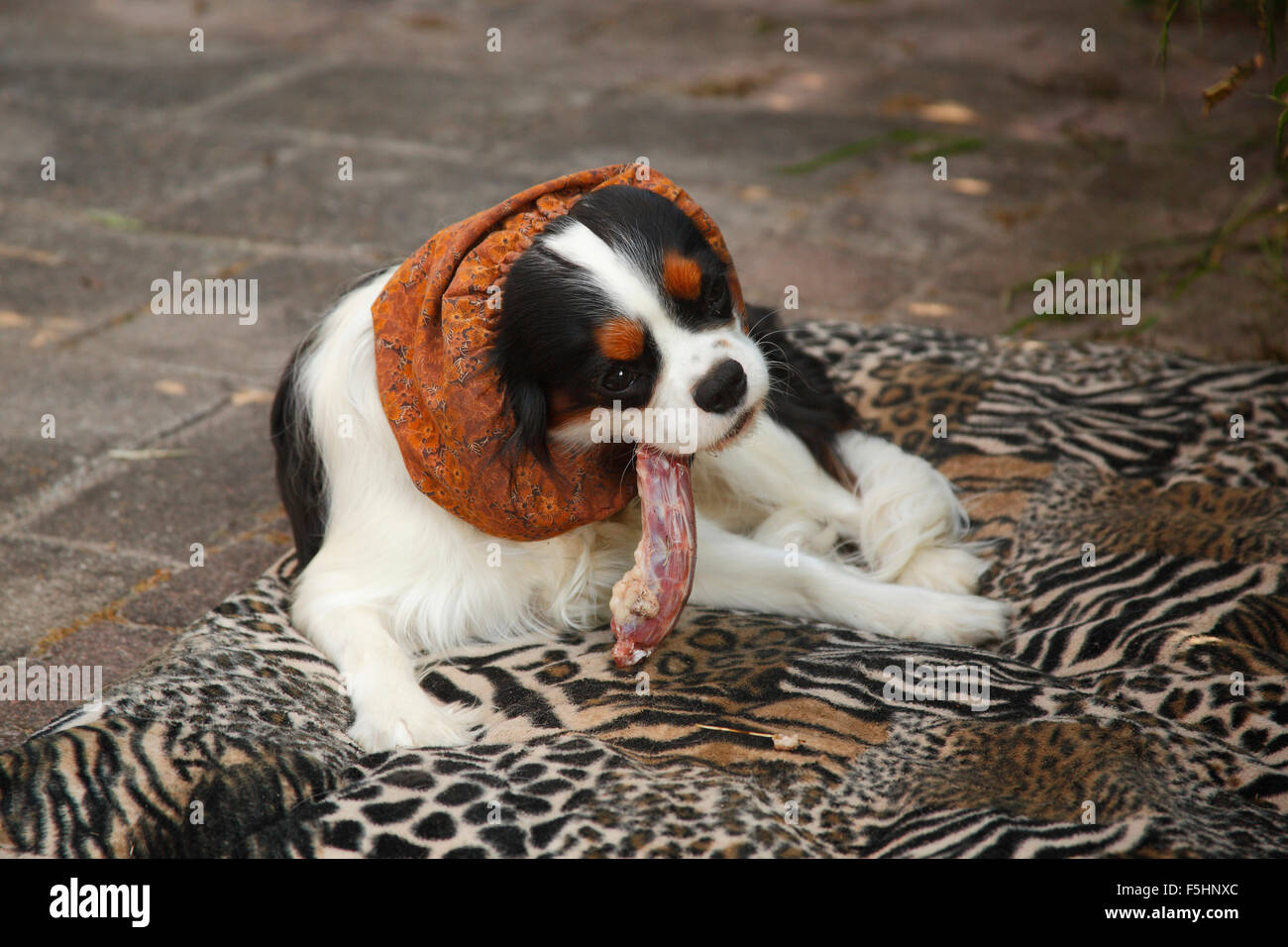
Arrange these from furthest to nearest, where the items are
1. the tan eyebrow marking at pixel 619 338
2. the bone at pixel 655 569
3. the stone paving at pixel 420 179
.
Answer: the stone paving at pixel 420 179 → the bone at pixel 655 569 → the tan eyebrow marking at pixel 619 338

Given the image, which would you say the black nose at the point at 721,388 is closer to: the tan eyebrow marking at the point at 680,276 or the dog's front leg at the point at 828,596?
the tan eyebrow marking at the point at 680,276

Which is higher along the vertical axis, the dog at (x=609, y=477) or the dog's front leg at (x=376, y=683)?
the dog at (x=609, y=477)

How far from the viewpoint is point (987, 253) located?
6.26 m

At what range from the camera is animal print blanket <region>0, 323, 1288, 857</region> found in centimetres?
243

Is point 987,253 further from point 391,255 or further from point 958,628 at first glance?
point 958,628

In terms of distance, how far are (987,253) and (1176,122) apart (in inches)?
93.4

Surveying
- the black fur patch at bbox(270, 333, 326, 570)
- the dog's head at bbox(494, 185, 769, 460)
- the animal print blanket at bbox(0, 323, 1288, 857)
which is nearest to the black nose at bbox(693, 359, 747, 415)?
the dog's head at bbox(494, 185, 769, 460)

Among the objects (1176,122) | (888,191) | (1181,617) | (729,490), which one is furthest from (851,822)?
(1176,122)

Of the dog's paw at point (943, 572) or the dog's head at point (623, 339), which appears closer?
the dog's head at point (623, 339)

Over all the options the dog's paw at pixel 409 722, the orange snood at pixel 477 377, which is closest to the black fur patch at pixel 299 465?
the orange snood at pixel 477 377

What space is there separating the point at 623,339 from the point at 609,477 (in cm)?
53

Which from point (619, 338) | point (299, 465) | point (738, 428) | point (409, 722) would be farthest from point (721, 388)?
point (299, 465)

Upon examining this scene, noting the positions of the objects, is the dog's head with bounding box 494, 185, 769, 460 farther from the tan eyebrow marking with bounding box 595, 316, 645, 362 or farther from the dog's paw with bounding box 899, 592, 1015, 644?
the dog's paw with bounding box 899, 592, 1015, 644

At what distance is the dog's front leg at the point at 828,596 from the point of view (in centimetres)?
329
